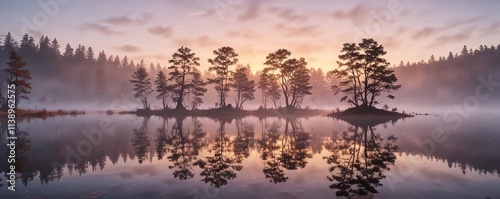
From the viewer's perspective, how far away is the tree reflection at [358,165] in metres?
9.68

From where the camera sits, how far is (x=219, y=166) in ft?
43.3

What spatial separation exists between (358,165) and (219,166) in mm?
6360

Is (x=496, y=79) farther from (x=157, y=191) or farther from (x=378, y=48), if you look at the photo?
(x=157, y=191)

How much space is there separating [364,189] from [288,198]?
9.02 feet

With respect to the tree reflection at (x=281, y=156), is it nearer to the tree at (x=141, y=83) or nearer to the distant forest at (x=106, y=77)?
the tree at (x=141, y=83)

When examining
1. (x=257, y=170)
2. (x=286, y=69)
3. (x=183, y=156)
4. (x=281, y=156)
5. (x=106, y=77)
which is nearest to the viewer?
(x=257, y=170)

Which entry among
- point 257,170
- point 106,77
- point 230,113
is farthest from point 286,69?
point 106,77

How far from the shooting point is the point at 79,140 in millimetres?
21906

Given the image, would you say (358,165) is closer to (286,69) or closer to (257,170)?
(257,170)

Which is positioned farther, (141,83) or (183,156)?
(141,83)

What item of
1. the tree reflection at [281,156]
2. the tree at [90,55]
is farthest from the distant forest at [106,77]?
the tree reflection at [281,156]

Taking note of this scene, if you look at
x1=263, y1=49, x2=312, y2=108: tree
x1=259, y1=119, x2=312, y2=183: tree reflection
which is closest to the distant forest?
x1=263, y1=49, x2=312, y2=108: tree

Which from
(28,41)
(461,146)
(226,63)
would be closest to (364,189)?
(461,146)

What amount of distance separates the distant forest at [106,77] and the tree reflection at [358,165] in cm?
10369
